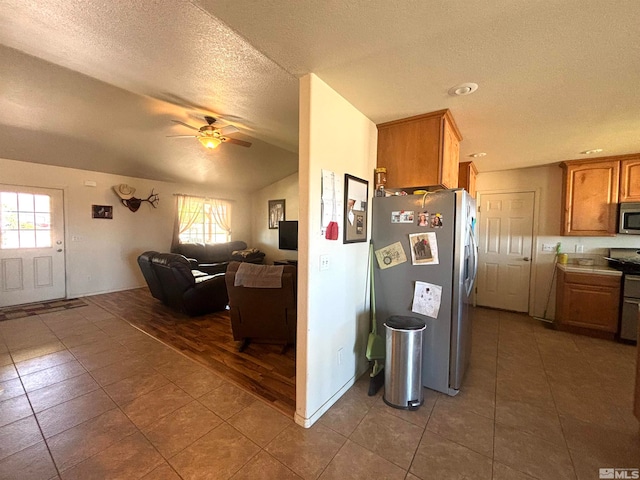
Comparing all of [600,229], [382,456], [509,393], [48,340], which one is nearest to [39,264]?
[48,340]

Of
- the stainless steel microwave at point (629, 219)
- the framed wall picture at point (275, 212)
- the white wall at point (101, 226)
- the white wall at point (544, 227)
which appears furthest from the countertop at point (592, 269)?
the white wall at point (101, 226)

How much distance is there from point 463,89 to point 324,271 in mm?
1568

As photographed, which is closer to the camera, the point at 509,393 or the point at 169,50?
the point at 169,50

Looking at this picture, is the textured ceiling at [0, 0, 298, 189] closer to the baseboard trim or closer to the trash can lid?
the trash can lid

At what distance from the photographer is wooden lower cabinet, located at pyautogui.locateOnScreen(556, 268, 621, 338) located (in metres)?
3.15

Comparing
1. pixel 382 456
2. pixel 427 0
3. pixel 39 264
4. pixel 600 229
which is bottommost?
pixel 382 456

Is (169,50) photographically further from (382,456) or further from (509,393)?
(509,393)

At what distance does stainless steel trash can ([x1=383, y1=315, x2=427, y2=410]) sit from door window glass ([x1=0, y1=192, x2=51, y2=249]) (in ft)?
19.4

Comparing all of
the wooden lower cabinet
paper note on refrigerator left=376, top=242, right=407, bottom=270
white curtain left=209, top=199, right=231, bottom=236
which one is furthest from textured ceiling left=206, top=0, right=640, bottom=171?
white curtain left=209, top=199, right=231, bottom=236

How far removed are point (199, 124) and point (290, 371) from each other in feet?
11.2

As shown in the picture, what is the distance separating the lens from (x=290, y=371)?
2453 millimetres

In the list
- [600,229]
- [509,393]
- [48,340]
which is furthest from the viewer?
[600,229]

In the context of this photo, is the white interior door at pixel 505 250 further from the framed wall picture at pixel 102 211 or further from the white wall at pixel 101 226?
the framed wall picture at pixel 102 211

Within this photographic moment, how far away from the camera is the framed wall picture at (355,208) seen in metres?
2.05
